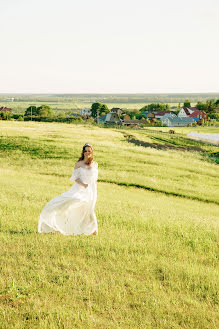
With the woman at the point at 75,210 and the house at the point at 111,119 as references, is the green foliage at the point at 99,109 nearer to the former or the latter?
the house at the point at 111,119

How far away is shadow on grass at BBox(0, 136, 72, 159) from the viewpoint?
32906 mm

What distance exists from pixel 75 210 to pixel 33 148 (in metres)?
27.4

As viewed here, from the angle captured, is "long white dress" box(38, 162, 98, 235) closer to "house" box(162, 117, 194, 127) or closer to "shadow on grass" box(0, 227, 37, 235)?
"shadow on grass" box(0, 227, 37, 235)

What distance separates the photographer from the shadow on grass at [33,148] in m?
32.9

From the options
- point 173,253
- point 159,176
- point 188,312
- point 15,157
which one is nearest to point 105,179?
point 159,176

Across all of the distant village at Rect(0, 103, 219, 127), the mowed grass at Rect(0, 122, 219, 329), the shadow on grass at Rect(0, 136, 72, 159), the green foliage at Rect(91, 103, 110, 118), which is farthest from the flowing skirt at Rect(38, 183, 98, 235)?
the green foliage at Rect(91, 103, 110, 118)

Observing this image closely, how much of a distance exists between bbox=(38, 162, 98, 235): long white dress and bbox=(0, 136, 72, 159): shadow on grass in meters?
23.0

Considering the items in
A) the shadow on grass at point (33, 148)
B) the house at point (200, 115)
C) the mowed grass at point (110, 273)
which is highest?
the house at point (200, 115)

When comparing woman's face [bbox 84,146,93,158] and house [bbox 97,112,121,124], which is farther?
house [bbox 97,112,121,124]

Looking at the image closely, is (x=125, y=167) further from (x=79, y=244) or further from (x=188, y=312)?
(x=188, y=312)

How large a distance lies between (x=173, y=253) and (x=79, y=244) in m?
2.22

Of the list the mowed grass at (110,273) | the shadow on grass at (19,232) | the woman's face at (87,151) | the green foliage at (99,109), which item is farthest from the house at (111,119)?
the shadow on grass at (19,232)

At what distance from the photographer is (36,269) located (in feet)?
22.2

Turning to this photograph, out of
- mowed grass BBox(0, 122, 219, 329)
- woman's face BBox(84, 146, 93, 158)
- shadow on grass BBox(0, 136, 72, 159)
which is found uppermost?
woman's face BBox(84, 146, 93, 158)
